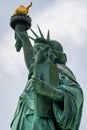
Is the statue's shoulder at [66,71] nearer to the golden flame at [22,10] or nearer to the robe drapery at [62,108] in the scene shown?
the robe drapery at [62,108]

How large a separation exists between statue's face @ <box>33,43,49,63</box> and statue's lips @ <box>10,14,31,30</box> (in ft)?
4.79

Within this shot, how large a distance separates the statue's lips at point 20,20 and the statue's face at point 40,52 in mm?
1460

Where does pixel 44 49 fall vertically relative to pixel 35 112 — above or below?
above

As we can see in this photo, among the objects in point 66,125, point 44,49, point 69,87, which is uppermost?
point 44,49

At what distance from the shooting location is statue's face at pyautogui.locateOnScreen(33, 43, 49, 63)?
39.3 ft

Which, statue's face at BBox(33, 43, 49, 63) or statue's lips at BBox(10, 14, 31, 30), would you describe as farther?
statue's lips at BBox(10, 14, 31, 30)

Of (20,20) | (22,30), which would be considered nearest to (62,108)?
(22,30)

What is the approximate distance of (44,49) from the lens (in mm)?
12219

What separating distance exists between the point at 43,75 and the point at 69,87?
53cm

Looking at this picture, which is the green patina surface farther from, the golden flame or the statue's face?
the golden flame

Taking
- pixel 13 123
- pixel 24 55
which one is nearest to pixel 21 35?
pixel 24 55

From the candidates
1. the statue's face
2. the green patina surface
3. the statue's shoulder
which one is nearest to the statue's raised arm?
the green patina surface

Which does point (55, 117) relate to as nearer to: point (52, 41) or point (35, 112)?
point (35, 112)

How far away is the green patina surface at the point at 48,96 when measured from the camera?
456 inches
